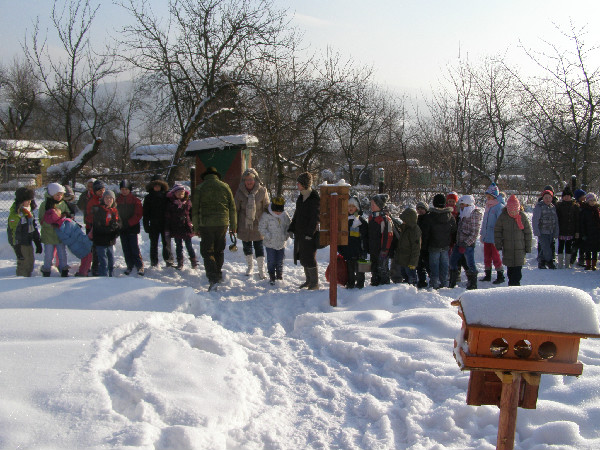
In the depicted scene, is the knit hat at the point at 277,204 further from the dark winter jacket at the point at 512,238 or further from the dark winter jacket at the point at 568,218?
the dark winter jacket at the point at 568,218

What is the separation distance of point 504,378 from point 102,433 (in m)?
2.29

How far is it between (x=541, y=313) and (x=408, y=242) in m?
5.09

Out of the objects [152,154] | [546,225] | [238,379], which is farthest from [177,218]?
[152,154]

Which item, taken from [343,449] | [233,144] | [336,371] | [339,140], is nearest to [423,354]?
[336,371]

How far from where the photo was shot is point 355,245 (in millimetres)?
7012

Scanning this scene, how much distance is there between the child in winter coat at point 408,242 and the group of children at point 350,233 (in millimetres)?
14

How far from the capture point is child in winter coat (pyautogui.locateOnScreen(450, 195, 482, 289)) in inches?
299

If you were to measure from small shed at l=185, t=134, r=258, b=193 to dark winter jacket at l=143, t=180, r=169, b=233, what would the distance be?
2293mm

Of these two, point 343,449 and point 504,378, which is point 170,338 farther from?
point 504,378

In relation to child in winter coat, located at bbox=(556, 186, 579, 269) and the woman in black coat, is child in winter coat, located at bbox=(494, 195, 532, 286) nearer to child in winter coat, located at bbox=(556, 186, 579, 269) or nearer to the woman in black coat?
child in winter coat, located at bbox=(556, 186, 579, 269)

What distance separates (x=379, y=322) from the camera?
5.51 m

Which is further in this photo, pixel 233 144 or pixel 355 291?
pixel 233 144

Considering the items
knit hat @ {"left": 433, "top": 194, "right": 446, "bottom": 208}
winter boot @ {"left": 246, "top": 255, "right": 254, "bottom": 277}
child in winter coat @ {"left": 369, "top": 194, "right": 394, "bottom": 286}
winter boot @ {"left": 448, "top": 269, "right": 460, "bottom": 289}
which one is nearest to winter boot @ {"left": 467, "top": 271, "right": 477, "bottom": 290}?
winter boot @ {"left": 448, "top": 269, "right": 460, "bottom": 289}

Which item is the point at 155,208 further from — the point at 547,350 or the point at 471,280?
the point at 547,350
